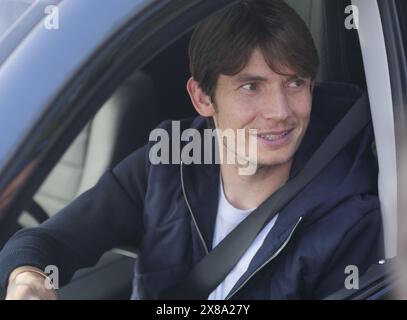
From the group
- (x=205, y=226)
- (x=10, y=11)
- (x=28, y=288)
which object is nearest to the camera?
(x=10, y=11)

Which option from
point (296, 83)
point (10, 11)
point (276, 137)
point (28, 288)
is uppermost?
point (10, 11)

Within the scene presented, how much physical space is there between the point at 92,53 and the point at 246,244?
0.84 m

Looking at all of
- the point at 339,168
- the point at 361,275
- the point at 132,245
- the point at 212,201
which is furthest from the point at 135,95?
the point at 361,275

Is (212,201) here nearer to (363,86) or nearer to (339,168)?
(339,168)

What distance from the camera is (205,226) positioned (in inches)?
76.1

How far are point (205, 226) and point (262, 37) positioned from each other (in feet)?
1.57

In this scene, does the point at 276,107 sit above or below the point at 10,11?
below

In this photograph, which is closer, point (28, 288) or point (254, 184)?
point (28, 288)

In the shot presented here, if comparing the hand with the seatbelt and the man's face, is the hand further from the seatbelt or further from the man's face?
the man's face

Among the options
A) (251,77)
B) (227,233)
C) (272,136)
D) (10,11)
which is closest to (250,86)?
(251,77)

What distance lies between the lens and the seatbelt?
184 cm

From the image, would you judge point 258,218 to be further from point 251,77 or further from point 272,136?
point 251,77

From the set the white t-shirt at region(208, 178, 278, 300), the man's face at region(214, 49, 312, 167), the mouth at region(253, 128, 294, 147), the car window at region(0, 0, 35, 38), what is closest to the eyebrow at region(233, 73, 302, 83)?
the man's face at region(214, 49, 312, 167)

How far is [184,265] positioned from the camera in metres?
1.94
